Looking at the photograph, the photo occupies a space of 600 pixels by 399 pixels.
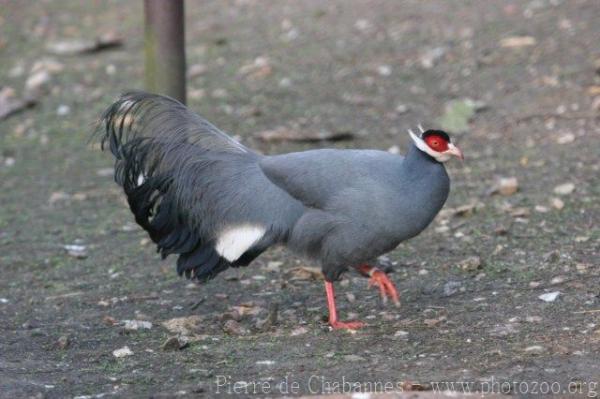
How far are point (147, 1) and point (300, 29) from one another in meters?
3.96

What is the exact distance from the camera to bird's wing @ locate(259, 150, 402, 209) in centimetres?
471

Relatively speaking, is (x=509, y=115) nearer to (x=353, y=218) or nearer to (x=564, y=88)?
(x=564, y=88)

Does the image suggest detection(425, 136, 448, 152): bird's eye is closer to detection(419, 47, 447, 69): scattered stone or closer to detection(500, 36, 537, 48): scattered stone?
detection(419, 47, 447, 69): scattered stone

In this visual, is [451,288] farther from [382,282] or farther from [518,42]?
[518,42]

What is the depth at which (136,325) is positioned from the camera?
16.5ft

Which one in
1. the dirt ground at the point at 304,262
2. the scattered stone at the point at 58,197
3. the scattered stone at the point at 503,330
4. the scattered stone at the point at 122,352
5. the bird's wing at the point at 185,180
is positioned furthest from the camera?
the scattered stone at the point at 58,197

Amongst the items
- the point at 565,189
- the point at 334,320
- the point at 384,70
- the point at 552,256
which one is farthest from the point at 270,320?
the point at 384,70

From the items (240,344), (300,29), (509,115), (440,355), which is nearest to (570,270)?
(440,355)

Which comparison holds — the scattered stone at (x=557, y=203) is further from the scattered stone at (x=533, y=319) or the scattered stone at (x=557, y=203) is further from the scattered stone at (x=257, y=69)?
the scattered stone at (x=257, y=69)

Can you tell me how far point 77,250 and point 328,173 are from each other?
224 cm

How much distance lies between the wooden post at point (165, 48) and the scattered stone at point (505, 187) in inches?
83.3

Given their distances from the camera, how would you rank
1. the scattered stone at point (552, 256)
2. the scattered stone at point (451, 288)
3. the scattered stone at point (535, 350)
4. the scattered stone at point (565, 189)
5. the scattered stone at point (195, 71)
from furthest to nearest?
1. the scattered stone at point (195, 71)
2. the scattered stone at point (565, 189)
3. the scattered stone at point (552, 256)
4. the scattered stone at point (451, 288)
5. the scattered stone at point (535, 350)

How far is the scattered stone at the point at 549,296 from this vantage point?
191 inches

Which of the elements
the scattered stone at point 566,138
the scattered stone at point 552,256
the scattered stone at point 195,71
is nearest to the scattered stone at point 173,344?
the scattered stone at point 552,256
